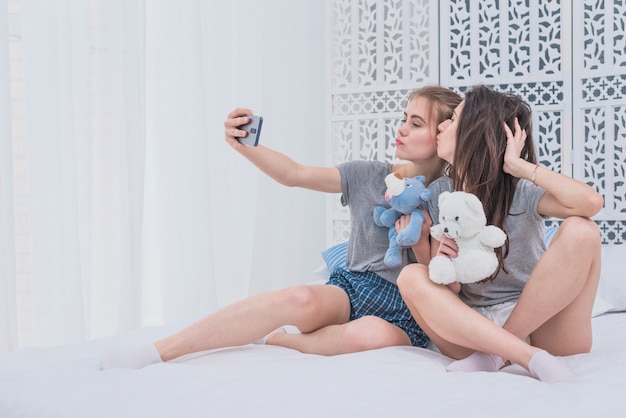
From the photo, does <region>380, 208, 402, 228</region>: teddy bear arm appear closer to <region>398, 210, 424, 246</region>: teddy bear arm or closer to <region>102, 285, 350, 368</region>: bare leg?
<region>398, 210, 424, 246</region>: teddy bear arm

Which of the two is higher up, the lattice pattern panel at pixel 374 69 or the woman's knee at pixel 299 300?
the lattice pattern panel at pixel 374 69

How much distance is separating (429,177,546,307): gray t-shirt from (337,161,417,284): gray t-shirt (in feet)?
0.74

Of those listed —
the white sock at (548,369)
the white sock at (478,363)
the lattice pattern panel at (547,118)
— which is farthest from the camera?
the lattice pattern panel at (547,118)

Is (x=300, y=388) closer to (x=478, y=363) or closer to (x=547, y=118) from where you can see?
(x=478, y=363)

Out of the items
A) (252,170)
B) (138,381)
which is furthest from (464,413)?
(252,170)

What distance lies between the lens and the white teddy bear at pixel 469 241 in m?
1.62

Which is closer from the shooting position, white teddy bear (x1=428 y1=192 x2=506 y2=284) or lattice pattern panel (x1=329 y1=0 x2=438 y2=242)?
white teddy bear (x1=428 y1=192 x2=506 y2=284)

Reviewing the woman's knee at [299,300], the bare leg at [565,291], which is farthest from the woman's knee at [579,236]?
the woman's knee at [299,300]

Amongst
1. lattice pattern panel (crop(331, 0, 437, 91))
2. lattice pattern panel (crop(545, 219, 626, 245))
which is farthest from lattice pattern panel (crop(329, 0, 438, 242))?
lattice pattern panel (crop(545, 219, 626, 245))

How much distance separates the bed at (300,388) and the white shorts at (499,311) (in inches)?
6.5

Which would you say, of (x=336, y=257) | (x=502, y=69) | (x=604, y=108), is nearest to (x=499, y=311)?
(x=336, y=257)

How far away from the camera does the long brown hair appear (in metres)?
1.76

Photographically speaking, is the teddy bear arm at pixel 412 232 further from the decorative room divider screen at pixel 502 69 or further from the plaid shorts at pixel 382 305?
the decorative room divider screen at pixel 502 69

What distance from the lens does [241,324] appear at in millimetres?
1730
